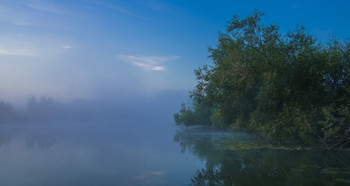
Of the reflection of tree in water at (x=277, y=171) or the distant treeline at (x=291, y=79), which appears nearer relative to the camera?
the reflection of tree in water at (x=277, y=171)

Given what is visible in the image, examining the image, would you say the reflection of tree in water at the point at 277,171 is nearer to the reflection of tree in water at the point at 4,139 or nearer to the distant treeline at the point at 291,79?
the distant treeline at the point at 291,79

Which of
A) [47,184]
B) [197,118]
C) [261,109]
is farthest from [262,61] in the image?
[197,118]

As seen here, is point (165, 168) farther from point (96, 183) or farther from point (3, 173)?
point (3, 173)

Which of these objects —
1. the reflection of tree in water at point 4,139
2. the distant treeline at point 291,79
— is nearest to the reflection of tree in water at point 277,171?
the distant treeline at point 291,79

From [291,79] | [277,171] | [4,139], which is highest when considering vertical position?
[291,79]

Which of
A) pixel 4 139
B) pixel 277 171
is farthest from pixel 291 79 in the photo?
pixel 4 139

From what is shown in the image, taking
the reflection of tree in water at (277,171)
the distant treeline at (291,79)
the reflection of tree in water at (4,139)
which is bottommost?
the reflection of tree in water at (4,139)

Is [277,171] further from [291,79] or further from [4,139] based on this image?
[4,139]

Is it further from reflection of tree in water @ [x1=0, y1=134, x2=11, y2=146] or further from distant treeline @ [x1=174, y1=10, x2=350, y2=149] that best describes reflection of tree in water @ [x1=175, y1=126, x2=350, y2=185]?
reflection of tree in water @ [x1=0, y1=134, x2=11, y2=146]

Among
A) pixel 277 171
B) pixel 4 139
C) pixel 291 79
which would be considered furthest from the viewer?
pixel 4 139

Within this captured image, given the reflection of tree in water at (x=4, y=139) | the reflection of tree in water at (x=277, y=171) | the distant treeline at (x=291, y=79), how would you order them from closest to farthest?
the reflection of tree in water at (x=277, y=171)
the distant treeline at (x=291, y=79)
the reflection of tree in water at (x=4, y=139)

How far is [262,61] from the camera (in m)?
19.2

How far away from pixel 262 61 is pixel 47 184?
15.9 metres

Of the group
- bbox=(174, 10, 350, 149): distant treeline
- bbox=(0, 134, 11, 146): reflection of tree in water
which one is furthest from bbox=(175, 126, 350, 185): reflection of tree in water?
bbox=(0, 134, 11, 146): reflection of tree in water
